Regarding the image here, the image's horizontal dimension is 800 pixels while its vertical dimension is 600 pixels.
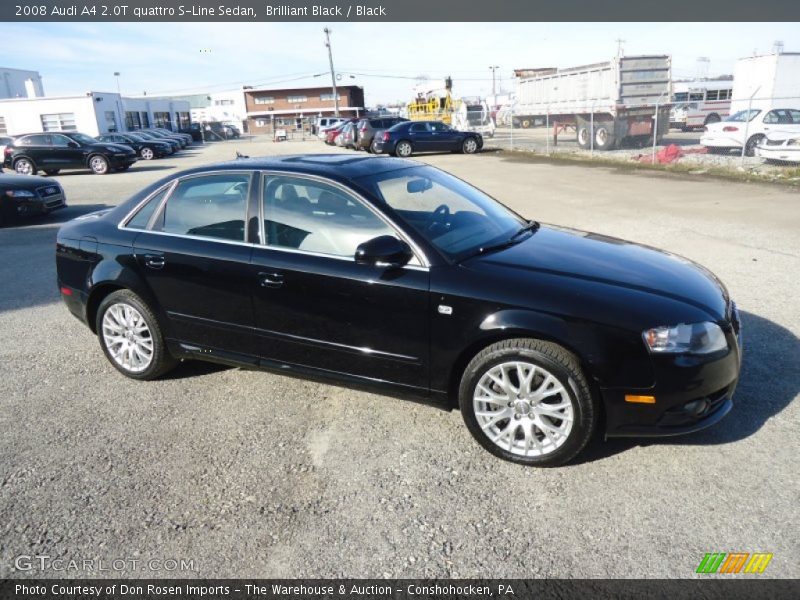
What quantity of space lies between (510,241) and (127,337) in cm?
293

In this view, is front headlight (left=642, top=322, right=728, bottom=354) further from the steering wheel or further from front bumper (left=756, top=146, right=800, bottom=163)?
front bumper (left=756, top=146, right=800, bottom=163)

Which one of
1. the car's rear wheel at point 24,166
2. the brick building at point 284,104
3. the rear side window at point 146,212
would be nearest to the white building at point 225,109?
the brick building at point 284,104

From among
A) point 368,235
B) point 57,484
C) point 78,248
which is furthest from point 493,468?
point 78,248

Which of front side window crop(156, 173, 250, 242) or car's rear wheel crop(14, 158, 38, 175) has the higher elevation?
front side window crop(156, 173, 250, 242)

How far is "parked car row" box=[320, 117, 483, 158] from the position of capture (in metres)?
25.5

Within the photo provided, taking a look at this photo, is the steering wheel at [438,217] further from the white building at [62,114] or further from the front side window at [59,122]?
the front side window at [59,122]

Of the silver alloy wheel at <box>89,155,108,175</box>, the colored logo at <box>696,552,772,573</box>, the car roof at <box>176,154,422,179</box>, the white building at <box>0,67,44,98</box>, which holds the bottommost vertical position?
the colored logo at <box>696,552,772,573</box>

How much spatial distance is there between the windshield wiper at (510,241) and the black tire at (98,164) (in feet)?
72.4

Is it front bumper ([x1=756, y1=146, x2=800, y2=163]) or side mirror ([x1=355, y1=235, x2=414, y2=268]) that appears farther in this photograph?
front bumper ([x1=756, y1=146, x2=800, y2=163])

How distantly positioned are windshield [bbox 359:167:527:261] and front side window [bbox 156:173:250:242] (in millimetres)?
901

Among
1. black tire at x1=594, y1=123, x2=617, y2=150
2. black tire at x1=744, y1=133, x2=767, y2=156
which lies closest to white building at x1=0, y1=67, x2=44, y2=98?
black tire at x1=594, y1=123, x2=617, y2=150

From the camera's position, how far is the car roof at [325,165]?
388 centimetres

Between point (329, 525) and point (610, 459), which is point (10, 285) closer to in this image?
point (329, 525)

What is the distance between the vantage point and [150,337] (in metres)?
4.33
